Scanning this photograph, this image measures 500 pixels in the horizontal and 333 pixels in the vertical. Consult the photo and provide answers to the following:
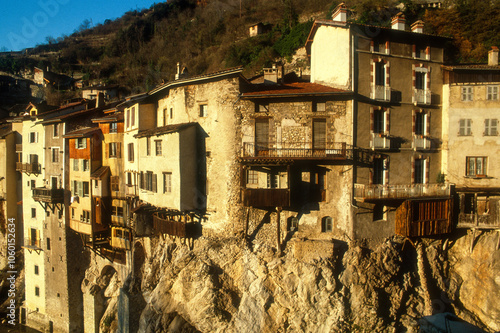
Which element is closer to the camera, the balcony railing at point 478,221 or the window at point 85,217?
the balcony railing at point 478,221

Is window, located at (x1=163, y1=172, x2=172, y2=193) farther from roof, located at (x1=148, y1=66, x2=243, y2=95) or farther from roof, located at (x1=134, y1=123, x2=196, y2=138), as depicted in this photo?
roof, located at (x1=148, y1=66, x2=243, y2=95)

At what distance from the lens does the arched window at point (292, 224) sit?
74.9 ft

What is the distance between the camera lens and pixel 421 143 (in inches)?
890

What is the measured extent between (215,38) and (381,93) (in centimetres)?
4553

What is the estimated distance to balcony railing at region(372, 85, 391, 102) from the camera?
22000 millimetres

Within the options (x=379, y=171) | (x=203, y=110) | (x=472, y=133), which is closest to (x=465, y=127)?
(x=472, y=133)

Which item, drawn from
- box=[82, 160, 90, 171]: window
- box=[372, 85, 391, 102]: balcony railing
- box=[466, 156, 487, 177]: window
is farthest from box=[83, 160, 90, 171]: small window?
box=[466, 156, 487, 177]: window

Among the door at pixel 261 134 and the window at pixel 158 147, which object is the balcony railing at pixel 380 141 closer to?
the door at pixel 261 134

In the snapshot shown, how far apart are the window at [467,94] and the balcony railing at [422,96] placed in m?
2.05

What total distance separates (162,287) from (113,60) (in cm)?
6108

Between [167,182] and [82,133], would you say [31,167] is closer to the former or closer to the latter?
[82,133]

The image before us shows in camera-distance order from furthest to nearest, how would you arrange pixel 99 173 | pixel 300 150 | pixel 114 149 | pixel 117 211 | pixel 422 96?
1. pixel 114 149
2. pixel 117 211
3. pixel 99 173
4. pixel 422 96
5. pixel 300 150

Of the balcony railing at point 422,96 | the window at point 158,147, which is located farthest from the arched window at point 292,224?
the balcony railing at point 422,96

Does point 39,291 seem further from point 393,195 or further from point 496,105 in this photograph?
point 496,105
